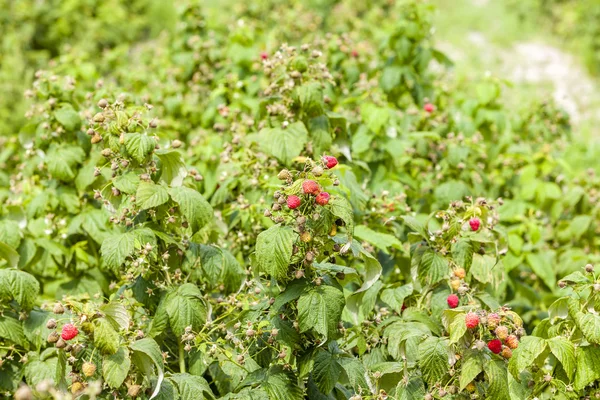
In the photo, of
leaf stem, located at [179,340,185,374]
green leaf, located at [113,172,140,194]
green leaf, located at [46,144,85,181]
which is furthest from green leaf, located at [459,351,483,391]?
green leaf, located at [46,144,85,181]

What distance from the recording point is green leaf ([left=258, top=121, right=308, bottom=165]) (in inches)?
118

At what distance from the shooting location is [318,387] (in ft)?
7.62

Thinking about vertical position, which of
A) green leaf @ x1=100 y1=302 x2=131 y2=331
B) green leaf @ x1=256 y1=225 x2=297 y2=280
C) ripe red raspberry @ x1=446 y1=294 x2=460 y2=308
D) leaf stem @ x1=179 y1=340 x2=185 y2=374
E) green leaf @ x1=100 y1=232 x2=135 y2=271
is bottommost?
leaf stem @ x1=179 y1=340 x2=185 y2=374

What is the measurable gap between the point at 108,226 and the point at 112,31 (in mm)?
7812

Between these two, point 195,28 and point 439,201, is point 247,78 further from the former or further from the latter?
point 439,201

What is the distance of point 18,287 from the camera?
2557 millimetres

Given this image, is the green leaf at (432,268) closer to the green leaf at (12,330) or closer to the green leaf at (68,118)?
the green leaf at (12,330)

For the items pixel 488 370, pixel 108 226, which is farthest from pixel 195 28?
pixel 488 370

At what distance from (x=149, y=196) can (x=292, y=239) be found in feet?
1.82

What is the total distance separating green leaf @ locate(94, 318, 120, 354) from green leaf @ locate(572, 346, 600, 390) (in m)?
1.46

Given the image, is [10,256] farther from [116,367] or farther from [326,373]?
[326,373]

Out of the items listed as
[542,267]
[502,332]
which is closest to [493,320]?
[502,332]

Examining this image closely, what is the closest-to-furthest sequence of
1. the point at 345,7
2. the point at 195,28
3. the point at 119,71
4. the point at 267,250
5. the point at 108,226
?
the point at 267,250, the point at 108,226, the point at 195,28, the point at 119,71, the point at 345,7

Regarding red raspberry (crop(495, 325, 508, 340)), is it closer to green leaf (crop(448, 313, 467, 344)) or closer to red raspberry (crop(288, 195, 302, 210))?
green leaf (crop(448, 313, 467, 344))
